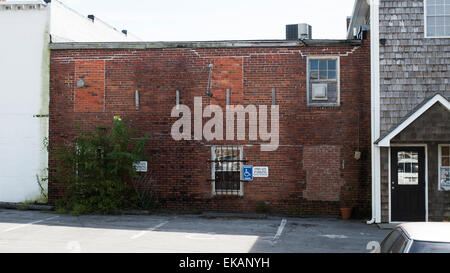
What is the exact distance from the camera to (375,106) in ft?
49.3

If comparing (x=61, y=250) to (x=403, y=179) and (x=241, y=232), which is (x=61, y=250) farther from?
(x=403, y=179)

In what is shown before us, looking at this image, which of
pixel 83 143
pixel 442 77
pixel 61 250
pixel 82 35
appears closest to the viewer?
pixel 61 250

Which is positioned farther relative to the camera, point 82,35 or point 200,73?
point 82,35

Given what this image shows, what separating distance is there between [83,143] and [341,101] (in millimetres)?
8535

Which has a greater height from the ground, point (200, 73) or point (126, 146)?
point (200, 73)

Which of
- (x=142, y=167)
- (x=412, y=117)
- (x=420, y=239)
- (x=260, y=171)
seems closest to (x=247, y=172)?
(x=260, y=171)

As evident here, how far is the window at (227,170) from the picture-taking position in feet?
55.1

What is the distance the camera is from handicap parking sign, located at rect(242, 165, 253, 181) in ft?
54.5

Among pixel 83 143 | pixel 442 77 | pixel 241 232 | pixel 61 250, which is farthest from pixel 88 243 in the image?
pixel 442 77

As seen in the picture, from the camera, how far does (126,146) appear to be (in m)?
16.5

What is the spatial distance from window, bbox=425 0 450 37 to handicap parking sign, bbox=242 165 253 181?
22.5 ft

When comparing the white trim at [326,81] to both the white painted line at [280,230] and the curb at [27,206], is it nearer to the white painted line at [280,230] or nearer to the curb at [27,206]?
the white painted line at [280,230]

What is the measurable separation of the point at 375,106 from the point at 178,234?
23.2ft

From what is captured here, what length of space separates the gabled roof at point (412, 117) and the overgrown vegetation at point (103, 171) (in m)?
7.43
